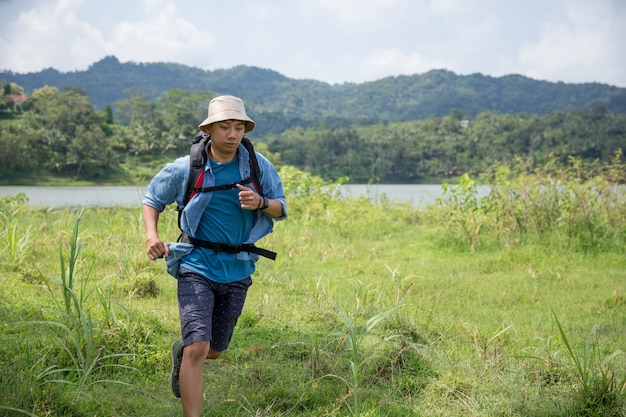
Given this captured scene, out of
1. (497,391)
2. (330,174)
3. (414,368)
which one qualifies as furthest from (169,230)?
(330,174)

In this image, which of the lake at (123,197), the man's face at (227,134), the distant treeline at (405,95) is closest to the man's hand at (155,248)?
the man's face at (227,134)

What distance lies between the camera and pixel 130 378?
359 cm

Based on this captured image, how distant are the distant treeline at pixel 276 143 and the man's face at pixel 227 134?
117 ft

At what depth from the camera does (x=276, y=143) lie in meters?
70.0

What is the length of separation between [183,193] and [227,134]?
0.40m

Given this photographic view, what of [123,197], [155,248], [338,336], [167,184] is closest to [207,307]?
[155,248]

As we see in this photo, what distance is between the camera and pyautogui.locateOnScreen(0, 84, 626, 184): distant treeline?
148ft

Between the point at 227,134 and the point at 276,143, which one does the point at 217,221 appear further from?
the point at 276,143

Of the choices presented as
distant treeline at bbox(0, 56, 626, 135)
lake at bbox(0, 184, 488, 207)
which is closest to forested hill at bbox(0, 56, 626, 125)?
distant treeline at bbox(0, 56, 626, 135)

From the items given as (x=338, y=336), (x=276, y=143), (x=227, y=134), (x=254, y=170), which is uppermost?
(x=276, y=143)

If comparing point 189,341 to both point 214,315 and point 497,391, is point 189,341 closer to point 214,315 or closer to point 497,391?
point 214,315

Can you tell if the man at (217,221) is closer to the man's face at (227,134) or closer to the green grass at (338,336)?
the man's face at (227,134)

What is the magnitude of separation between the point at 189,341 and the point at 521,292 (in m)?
4.52

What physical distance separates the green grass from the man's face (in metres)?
1.12
